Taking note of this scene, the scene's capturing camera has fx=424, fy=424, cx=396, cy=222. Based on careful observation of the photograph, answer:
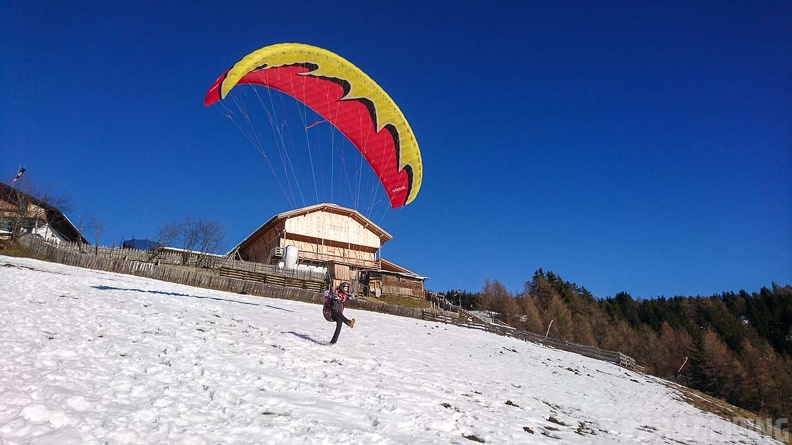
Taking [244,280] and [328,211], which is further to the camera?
[328,211]

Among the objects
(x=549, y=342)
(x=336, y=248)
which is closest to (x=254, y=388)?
(x=549, y=342)

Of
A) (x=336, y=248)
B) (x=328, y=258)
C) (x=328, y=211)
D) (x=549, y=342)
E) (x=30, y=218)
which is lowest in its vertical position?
(x=549, y=342)

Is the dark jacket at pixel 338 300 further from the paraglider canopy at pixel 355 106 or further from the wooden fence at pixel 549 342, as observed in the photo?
the wooden fence at pixel 549 342

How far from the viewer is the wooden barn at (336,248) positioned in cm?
4322

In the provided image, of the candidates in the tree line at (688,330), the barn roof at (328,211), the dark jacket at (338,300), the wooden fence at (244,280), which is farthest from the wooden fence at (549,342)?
the dark jacket at (338,300)

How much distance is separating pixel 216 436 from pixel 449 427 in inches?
144

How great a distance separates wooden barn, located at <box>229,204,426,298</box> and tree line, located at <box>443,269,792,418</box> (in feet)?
55.3

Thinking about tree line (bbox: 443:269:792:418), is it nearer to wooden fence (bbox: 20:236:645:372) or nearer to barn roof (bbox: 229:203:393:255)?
wooden fence (bbox: 20:236:645:372)

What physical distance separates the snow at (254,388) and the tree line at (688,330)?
32.0m

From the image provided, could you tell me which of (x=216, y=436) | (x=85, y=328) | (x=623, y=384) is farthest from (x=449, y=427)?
(x=623, y=384)

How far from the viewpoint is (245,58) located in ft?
43.6

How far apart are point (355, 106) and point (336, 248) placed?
100.0 feet

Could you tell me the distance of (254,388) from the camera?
22.8ft

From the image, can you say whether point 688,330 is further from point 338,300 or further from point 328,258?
point 338,300
